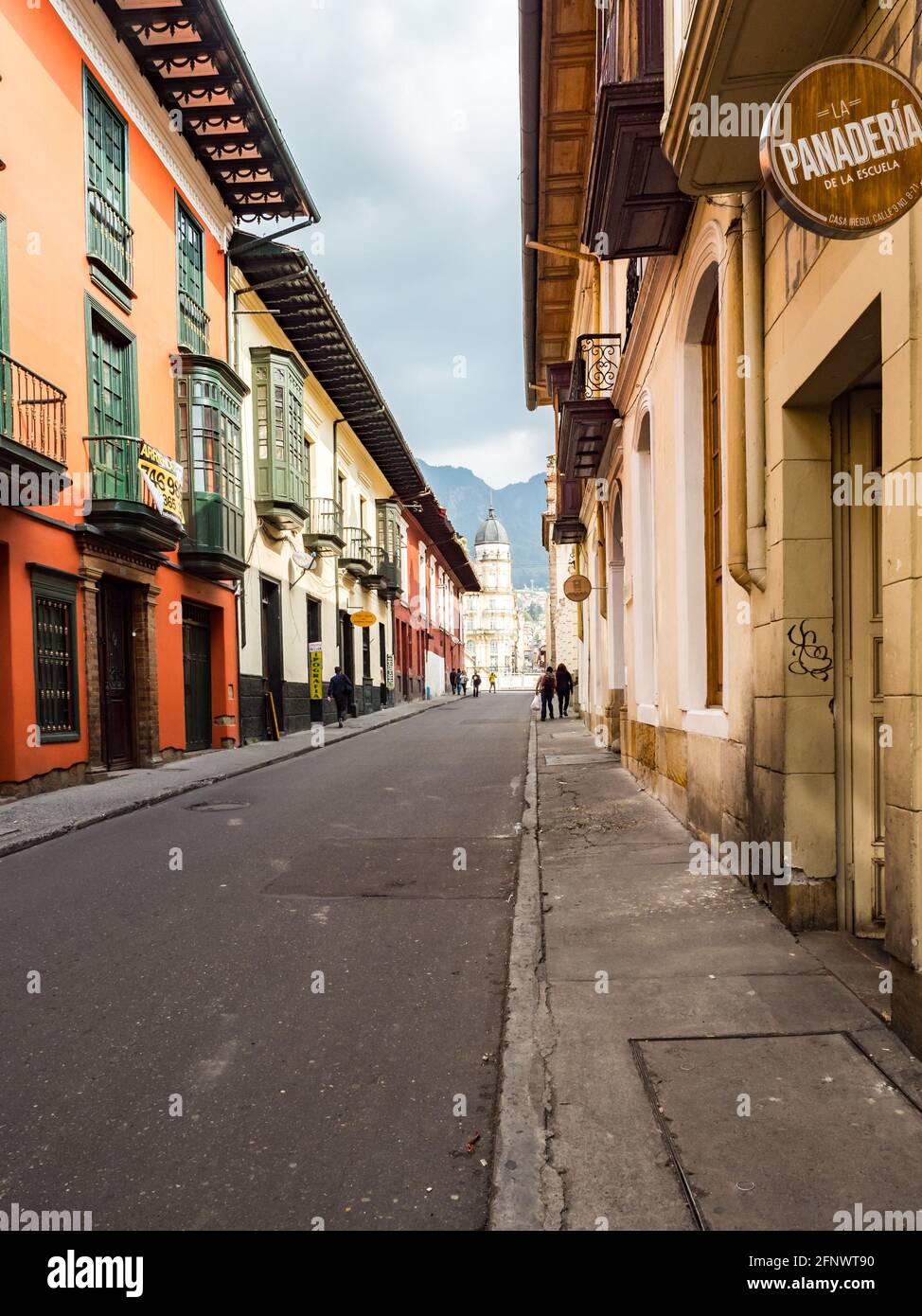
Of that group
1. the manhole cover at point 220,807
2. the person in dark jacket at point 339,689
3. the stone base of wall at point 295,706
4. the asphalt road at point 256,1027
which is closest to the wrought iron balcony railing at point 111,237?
the manhole cover at point 220,807

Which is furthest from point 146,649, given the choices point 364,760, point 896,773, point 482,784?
point 896,773

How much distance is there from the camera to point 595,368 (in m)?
13.0

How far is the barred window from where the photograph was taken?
11391 mm

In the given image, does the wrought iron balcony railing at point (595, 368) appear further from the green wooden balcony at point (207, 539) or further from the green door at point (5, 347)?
the green door at point (5, 347)

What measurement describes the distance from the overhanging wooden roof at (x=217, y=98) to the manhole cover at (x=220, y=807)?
35.8 ft

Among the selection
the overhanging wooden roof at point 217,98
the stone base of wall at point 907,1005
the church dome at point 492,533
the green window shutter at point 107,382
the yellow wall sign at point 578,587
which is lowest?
the stone base of wall at point 907,1005

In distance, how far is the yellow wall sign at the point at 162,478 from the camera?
13.4m

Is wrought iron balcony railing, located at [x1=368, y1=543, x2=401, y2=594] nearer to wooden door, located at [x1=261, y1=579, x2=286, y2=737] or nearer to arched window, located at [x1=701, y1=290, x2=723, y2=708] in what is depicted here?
wooden door, located at [x1=261, y1=579, x2=286, y2=737]

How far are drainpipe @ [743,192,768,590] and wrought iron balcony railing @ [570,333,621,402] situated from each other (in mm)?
7070

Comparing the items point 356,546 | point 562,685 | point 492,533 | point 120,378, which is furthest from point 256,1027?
point 492,533

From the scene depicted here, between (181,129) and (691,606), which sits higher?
(181,129)

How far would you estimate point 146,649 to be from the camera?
14508 mm
